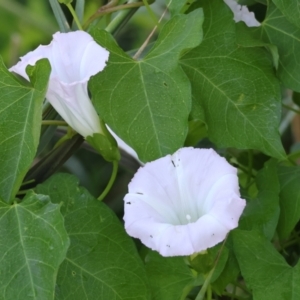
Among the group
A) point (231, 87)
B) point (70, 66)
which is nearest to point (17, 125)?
point (70, 66)

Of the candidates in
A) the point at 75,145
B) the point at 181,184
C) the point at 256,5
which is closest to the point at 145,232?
the point at 181,184

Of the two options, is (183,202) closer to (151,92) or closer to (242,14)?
(151,92)

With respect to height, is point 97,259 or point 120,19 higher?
point 120,19

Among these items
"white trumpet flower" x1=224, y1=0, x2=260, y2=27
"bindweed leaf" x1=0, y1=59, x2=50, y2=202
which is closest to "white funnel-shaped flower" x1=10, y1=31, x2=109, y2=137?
"bindweed leaf" x1=0, y1=59, x2=50, y2=202

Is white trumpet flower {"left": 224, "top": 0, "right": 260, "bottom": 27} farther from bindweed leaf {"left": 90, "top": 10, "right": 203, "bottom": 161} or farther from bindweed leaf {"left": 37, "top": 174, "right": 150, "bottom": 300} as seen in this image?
bindweed leaf {"left": 37, "top": 174, "right": 150, "bottom": 300}

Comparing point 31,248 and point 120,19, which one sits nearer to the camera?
point 31,248
